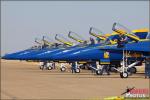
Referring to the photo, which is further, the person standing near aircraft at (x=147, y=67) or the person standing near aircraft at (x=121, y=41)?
the person standing near aircraft at (x=121, y=41)

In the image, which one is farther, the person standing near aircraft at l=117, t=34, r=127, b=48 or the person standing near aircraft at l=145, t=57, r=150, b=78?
the person standing near aircraft at l=117, t=34, r=127, b=48

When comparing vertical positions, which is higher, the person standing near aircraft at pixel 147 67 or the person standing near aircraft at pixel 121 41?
the person standing near aircraft at pixel 121 41

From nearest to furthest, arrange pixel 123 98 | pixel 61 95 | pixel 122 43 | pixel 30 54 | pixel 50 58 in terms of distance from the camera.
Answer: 1. pixel 123 98
2. pixel 61 95
3. pixel 122 43
4. pixel 50 58
5. pixel 30 54

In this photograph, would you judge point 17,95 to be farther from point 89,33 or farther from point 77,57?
point 89,33

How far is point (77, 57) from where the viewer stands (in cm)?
2894

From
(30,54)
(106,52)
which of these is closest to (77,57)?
(106,52)

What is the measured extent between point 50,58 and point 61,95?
66.3 feet

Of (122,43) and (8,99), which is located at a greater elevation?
(122,43)

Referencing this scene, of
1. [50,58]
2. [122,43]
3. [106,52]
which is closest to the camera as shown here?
[122,43]

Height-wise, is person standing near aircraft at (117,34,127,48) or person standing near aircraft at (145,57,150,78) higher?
person standing near aircraft at (117,34,127,48)

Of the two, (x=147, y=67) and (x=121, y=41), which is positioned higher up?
(x=121, y=41)

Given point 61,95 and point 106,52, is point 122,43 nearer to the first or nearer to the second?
point 106,52

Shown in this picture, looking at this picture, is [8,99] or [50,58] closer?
[8,99]

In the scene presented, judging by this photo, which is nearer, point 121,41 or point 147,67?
point 147,67
